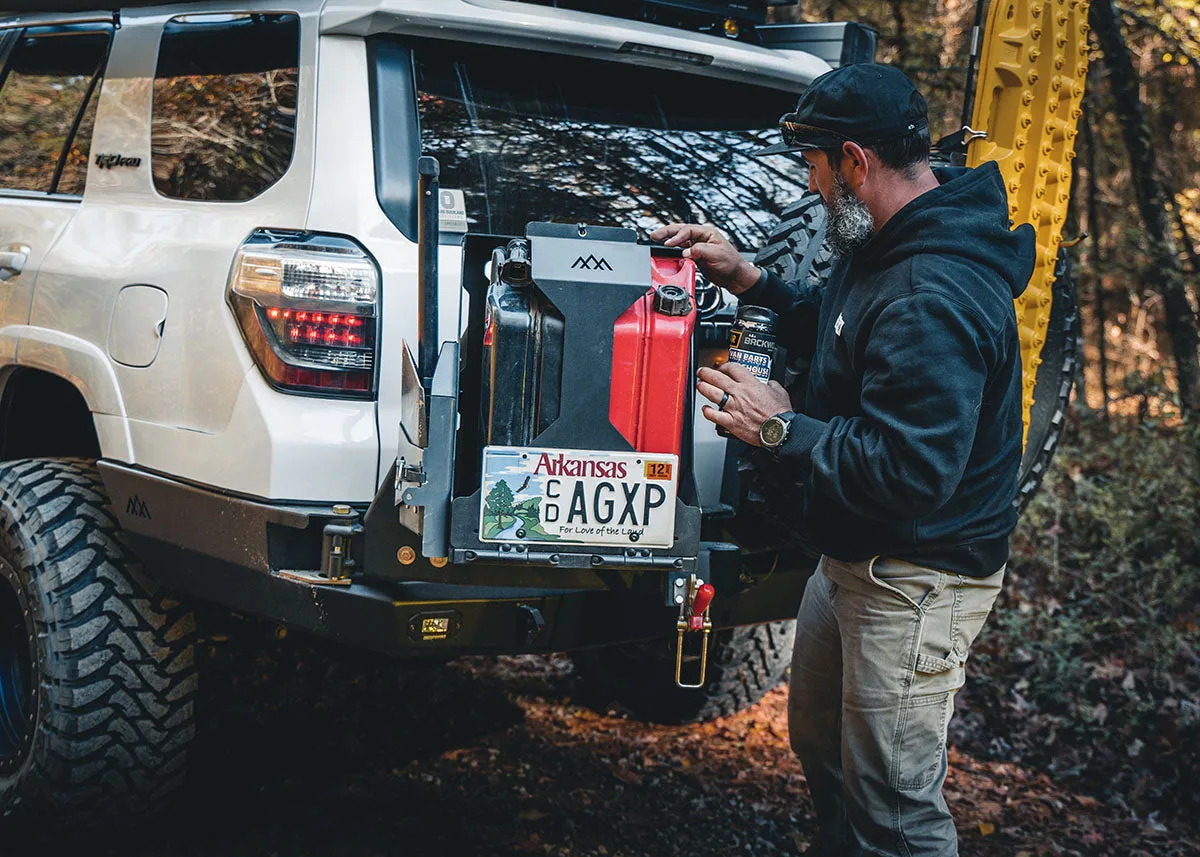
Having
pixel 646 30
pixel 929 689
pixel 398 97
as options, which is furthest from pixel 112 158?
pixel 929 689

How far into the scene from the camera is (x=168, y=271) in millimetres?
2971

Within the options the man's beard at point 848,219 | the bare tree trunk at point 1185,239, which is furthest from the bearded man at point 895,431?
the bare tree trunk at point 1185,239

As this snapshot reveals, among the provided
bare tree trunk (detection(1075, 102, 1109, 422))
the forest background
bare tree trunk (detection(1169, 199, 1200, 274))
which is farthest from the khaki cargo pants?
bare tree trunk (detection(1075, 102, 1109, 422))

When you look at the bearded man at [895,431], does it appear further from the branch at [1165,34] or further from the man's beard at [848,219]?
the branch at [1165,34]

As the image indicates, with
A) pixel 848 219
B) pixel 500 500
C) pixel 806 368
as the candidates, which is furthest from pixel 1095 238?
pixel 500 500

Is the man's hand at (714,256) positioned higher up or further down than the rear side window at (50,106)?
further down

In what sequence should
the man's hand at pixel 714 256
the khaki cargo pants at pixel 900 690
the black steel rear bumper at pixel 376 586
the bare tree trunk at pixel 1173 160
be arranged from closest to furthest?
the khaki cargo pants at pixel 900 690 < the black steel rear bumper at pixel 376 586 < the man's hand at pixel 714 256 < the bare tree trunk at pixel 1173 160

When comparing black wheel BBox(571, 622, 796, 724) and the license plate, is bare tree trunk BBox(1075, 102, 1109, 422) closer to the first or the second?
black wheel BBox(571, 622, 796, 724)

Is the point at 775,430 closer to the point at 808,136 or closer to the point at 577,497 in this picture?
the point at 577,497

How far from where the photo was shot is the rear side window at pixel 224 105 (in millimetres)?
2930

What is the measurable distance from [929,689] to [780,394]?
2.34 ft

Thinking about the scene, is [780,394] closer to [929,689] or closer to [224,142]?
[929,689]

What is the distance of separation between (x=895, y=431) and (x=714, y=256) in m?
0.84

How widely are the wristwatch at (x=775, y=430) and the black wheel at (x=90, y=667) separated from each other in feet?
5.58
